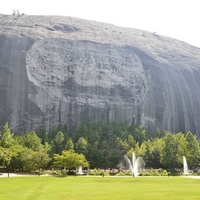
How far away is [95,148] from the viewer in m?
77.8

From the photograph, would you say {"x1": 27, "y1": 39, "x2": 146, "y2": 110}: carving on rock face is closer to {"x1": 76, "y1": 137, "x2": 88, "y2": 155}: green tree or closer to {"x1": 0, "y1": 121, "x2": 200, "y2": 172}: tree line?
{"x1": 0, "y1": 121, "x2": 200, "y2": 172}: tree line

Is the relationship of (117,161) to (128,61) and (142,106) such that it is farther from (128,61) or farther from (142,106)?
(128,61)

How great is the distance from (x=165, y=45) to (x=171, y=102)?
94.2 feet

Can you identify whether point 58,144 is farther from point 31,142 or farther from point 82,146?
point 31,142

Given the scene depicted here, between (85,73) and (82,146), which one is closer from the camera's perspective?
(82,146)

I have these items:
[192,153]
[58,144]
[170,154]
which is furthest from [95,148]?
[192,153]

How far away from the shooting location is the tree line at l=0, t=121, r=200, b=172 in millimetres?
57625

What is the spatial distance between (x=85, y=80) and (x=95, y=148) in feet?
91.6

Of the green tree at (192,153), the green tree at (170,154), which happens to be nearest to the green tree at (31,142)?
the green tree at (170,154)

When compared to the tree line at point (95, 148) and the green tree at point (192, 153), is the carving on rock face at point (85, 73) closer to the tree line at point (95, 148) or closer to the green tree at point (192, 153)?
the tree line at point (95, 148)

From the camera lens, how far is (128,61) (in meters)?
106

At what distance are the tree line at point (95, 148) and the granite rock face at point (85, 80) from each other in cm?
689

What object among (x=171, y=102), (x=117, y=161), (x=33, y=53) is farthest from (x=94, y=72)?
(x=117, y=161)

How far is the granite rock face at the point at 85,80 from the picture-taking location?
93.6 meters
